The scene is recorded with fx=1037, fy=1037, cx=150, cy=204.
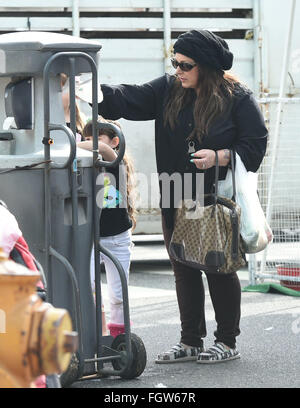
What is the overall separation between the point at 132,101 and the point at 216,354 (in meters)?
1.52

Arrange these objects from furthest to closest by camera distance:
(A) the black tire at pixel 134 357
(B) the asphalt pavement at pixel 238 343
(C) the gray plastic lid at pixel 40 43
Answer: (B) the asphalt pavement at pixel 238 343 → (A) the black tire at pixel 134 357 → (C) the gray plastic lid at pixel 40 43

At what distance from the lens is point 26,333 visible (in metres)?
2.54

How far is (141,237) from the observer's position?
455 inches

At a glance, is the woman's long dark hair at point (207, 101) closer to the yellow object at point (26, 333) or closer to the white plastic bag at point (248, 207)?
the white plastic bag at point (248, 207)

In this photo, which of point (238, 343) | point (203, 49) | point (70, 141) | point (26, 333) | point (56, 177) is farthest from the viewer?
point (238, 343)

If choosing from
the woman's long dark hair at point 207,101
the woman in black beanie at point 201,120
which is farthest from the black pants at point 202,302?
the woman's long dark hair at point 207,101

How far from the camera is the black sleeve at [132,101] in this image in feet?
19.1

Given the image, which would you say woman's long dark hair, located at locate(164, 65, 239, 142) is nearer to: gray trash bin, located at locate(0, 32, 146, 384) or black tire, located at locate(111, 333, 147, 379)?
gray trash bin, located at locate(0, 32, 146, 384)

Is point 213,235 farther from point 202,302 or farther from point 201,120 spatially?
point 201,120

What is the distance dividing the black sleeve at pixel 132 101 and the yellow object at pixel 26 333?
127 inches

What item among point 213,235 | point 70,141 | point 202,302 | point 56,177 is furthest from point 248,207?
point 70,141
